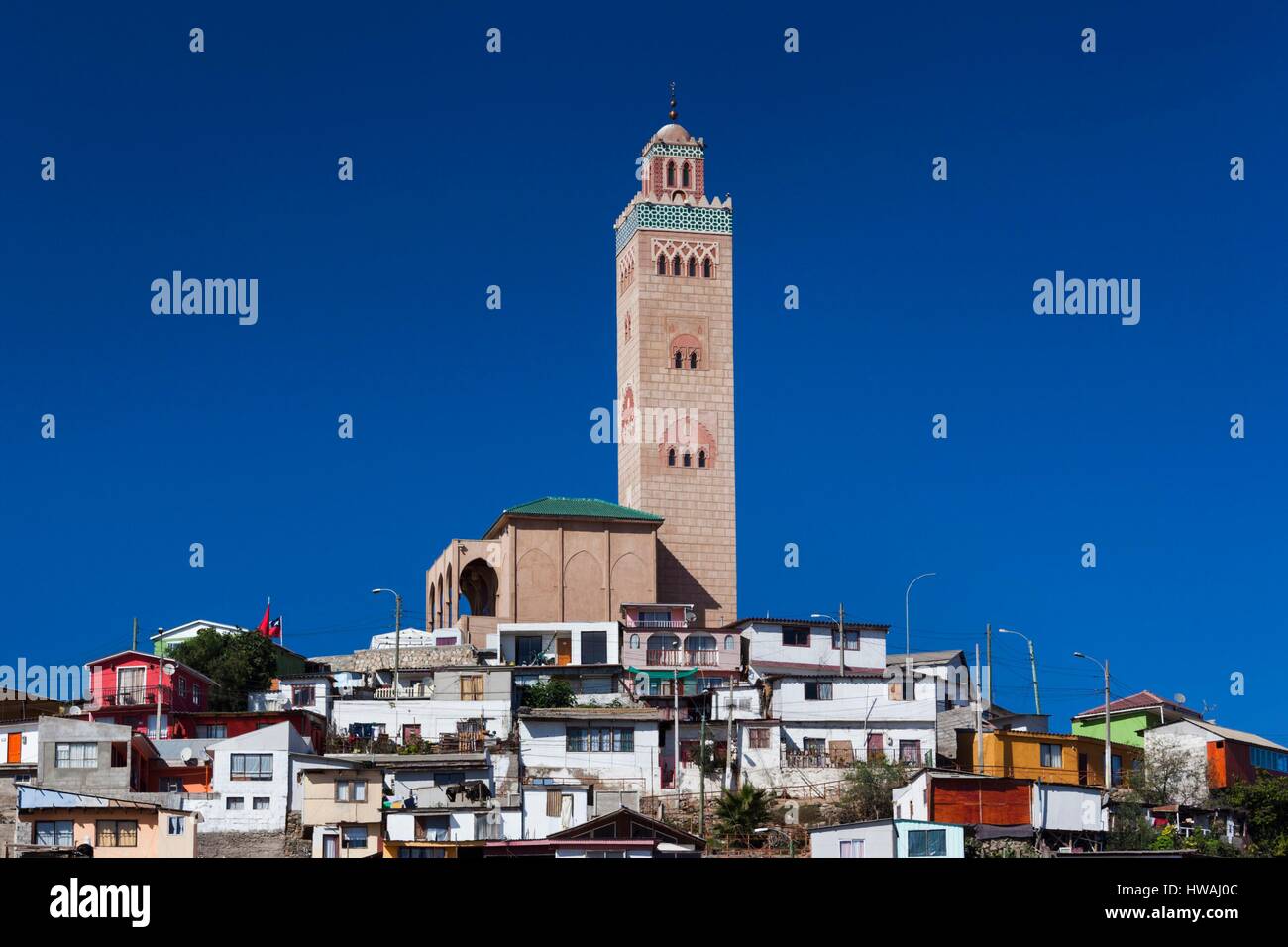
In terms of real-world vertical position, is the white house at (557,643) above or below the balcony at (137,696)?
above

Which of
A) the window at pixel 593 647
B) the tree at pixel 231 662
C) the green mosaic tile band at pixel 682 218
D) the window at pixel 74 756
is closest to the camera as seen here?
the window at pixel 74 756

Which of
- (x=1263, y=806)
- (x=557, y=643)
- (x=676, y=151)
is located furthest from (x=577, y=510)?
(x=1263, y=806)

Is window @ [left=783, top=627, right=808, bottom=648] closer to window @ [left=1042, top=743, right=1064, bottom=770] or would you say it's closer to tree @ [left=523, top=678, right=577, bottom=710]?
tree @ [left=523, top=678, right=577, bottom=710]

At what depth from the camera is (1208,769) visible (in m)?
71.3

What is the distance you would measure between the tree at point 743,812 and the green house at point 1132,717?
24.9 metres

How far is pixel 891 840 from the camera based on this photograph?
52344 millimetres

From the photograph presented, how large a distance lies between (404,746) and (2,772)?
14.0m

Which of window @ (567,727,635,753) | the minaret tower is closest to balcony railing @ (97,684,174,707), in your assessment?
window @ (567,727,635,753)

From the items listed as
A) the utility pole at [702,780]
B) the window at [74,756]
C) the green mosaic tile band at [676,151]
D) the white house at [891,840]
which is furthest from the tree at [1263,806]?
the green mosaic tile band at [676,151]

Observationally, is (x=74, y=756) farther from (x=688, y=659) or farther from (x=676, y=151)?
(x=676, y=151)

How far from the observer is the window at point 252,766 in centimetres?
6269

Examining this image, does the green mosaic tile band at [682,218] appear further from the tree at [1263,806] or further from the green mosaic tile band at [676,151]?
the tree at [1263,806]
